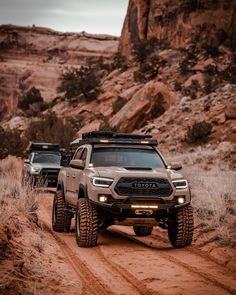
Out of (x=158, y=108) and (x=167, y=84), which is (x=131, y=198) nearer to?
(x=158, y=108)

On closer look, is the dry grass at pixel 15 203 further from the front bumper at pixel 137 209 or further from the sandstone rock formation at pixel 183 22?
the sandstone rock formation at pixel 183 22

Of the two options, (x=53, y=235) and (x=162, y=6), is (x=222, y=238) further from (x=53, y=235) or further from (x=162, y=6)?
(x=162, y=6)

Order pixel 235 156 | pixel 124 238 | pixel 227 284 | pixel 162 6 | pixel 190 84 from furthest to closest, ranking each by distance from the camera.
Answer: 1. pixel 162 6
2. pixel 190 84
3. pixel 235 156
4. pixel 124 238
5. pixel 227 284

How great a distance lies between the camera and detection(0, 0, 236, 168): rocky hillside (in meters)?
29.8

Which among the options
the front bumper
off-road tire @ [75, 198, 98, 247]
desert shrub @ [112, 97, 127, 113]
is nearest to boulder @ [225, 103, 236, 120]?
desert shrub @ [112, 97, 127, 113]

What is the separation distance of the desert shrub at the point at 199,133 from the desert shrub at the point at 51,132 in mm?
8715

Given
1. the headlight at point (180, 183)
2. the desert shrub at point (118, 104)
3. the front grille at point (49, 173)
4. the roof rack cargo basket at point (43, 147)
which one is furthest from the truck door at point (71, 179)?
the desert shrub at point (118, 104)

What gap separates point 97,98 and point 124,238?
34.8 meters

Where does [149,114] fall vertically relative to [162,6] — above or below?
below

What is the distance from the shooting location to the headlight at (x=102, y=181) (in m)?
9.20

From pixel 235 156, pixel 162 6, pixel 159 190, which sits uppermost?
pixel 162 6

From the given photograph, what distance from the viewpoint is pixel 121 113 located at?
34.1 m

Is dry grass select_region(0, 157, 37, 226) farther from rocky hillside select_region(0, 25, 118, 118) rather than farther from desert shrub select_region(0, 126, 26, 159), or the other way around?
rocky hillside select_region(0, 25, 118, 118)

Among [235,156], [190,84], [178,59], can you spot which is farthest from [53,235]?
[178,59]
